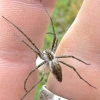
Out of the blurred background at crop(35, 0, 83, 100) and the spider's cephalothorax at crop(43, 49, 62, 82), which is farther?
the blurred background at crop(35, 0, 83, 100)

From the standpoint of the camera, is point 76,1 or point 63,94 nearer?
point 63,94

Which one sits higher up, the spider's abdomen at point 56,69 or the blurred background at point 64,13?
the spider's abdomen at point 56,69

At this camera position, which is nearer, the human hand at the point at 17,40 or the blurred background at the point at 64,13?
the human hand at the point at 17,40

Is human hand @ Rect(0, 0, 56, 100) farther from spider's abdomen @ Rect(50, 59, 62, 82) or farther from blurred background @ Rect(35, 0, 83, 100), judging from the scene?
blurred background @ Rect(35, 0, 83, 100)

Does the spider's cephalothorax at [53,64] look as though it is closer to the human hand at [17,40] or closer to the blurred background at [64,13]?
the human hand at [17,40]

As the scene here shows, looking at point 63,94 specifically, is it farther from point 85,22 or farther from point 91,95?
point 85,22

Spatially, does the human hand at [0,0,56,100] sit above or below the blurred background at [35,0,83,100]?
above

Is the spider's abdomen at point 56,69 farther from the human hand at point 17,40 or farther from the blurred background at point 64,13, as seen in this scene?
the blurred background at point 64,13

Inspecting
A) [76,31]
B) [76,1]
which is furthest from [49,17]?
[76,1]

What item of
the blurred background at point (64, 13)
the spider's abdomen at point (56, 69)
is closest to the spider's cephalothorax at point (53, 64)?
the spider's abdomen at point (56, 69)

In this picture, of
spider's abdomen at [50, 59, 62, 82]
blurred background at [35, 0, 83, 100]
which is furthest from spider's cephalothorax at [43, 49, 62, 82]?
blurred background at [35, 0, 83, 100]

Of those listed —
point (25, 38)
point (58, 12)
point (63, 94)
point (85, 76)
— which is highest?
point (25, 38)
